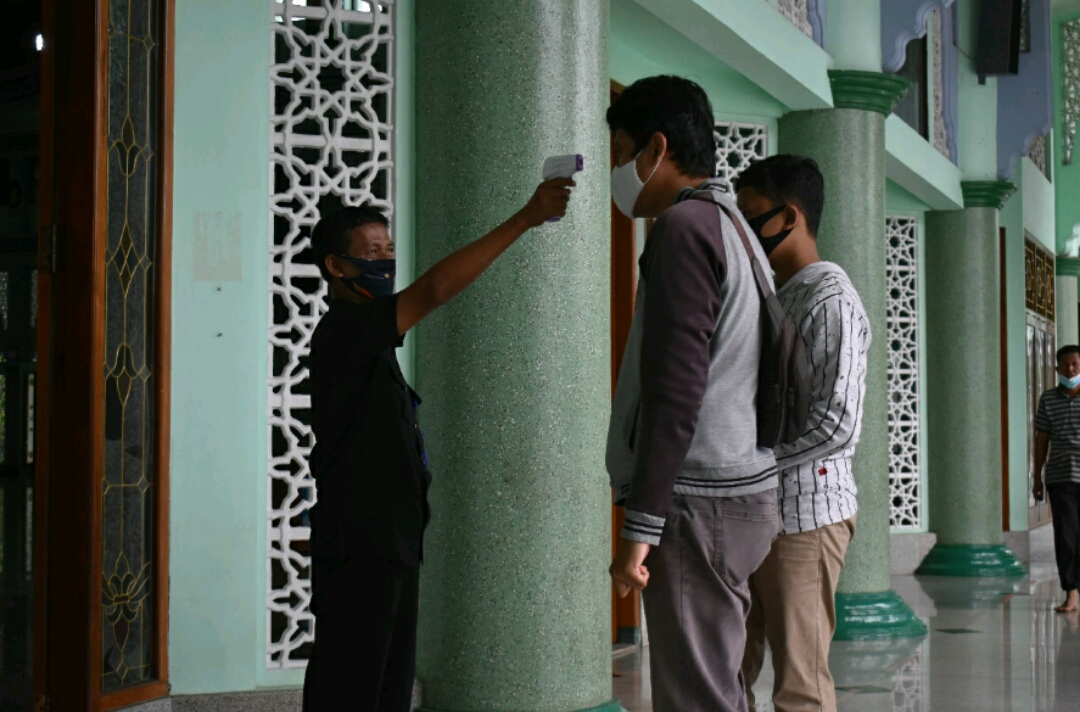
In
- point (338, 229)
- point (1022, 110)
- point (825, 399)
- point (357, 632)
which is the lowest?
point (357, 632)

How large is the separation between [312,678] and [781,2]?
479cm

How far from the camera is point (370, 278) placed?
2861 mm

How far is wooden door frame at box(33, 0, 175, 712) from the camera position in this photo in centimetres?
376

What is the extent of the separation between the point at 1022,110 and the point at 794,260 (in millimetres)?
8280

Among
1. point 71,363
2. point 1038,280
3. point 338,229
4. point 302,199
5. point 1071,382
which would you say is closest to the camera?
point 338,229

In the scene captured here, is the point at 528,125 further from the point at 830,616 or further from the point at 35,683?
the point at 35,683

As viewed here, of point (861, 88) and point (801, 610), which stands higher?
point (861, 88)

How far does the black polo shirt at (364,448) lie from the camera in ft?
9.04

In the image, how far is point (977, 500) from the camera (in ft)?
33.0

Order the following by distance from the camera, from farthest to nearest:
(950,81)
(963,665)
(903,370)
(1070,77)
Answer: (1070,77)
(950,81)
(903,370)
(963,665)

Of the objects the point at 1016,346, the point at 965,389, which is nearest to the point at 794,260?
the point at 965,389

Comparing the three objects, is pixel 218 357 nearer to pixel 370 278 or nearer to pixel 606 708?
pixel 370 278

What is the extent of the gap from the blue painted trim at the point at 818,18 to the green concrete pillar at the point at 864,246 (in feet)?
0.69

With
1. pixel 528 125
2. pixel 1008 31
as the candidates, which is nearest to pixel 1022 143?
pixel 1008 31
